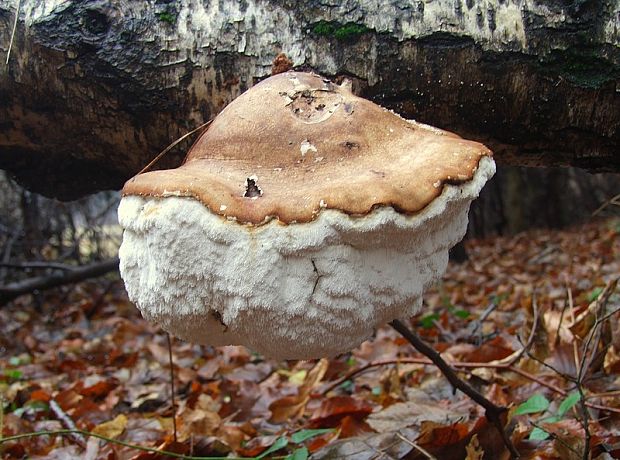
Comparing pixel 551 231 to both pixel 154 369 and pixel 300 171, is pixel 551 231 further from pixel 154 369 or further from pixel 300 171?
pixel 300 171

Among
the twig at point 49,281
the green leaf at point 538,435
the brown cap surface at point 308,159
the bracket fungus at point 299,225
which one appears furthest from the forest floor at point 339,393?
the brown cap surface at point 308,159

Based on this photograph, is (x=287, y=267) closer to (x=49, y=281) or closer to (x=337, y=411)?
(x=337, y=411)

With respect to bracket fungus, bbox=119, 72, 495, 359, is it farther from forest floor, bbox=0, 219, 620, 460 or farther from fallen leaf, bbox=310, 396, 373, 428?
fallen leaf, bbox=310, 396, 373, 428

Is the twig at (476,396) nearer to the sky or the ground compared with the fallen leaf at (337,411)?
nearer to the sky

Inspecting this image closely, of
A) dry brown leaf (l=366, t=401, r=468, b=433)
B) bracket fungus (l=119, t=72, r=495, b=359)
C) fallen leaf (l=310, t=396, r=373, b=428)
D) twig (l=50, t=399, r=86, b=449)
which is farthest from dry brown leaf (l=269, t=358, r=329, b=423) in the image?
bracket fungus (l=119, t=72, r=495, b=359)

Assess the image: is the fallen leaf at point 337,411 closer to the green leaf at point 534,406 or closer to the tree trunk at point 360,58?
the green leaf at point 534,406
